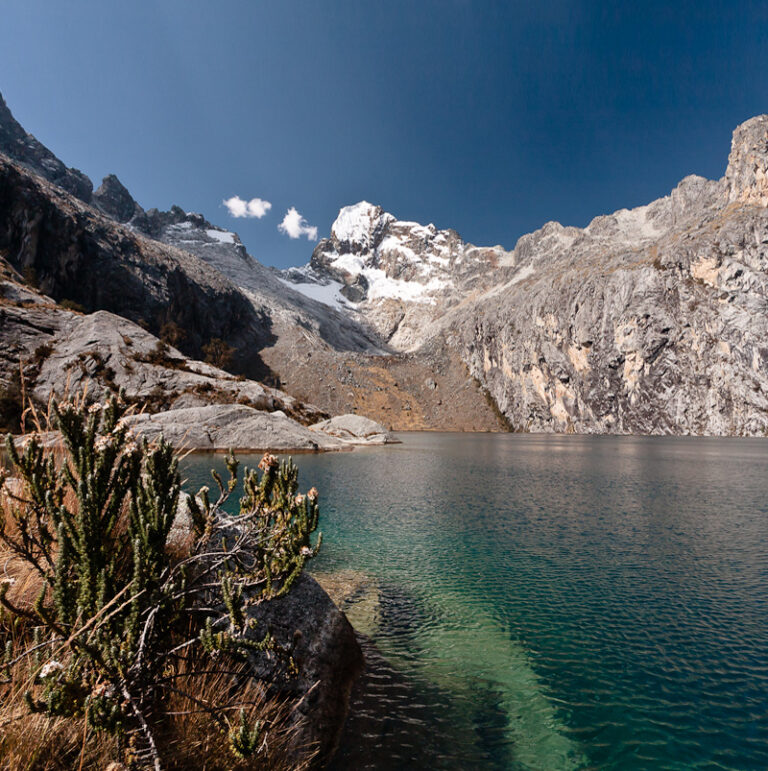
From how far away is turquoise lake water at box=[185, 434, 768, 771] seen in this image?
5453mm

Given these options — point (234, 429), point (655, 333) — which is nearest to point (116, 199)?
point (234, 429)

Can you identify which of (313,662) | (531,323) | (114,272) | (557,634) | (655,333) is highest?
(114,272)

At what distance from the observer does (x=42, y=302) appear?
Result: 182 ft

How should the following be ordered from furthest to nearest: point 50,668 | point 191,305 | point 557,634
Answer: point 191,305 < point 557,634 < point 50,668

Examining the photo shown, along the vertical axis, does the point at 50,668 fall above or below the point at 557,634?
above

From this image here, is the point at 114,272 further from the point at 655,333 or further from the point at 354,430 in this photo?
the point at 655,333

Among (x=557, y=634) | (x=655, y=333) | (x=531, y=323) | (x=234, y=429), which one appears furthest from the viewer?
(x=531, y=323)

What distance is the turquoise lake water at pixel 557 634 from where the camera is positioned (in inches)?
215

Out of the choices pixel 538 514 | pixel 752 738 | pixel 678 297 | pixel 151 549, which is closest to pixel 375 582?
pixel 752 738

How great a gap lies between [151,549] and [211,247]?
8735 inches

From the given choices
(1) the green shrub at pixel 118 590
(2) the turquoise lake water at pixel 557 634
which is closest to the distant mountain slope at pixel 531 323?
(2) the turquoise lake water at pixel 557 634

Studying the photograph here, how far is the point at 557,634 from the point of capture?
323 inches

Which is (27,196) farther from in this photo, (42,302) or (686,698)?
(686,698)

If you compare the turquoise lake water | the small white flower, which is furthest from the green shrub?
the turquoise lake water
